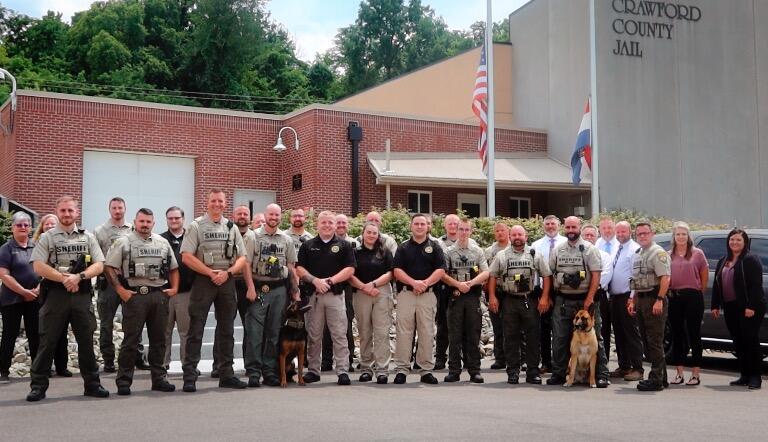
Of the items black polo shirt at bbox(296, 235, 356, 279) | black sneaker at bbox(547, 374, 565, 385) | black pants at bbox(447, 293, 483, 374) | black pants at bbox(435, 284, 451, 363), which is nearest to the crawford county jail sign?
black pants at bbox(435, 284, 451, 363)

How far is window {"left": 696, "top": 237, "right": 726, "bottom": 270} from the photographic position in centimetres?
1226

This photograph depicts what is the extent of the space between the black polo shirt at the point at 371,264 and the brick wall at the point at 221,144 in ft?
42.2

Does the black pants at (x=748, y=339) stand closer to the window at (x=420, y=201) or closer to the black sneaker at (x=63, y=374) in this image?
the black sneaker at (x=63, y=374)

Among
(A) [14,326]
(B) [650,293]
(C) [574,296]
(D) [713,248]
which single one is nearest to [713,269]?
(D) [713,248]

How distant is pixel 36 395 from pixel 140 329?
1.22 m

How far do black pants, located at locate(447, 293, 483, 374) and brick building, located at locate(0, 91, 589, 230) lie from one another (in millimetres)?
12625

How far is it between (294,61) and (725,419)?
53645mm

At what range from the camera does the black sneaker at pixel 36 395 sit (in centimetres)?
893

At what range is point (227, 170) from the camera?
24375 mm

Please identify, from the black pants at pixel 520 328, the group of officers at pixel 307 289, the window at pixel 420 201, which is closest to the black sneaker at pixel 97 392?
the group of officers at pixel 307 289

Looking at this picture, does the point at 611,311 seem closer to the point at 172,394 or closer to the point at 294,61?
the point at 172,394

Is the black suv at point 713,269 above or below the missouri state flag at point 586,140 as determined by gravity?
below

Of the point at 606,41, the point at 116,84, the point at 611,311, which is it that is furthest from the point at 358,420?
the point at 116,84

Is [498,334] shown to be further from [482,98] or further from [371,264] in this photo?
[482,98]
